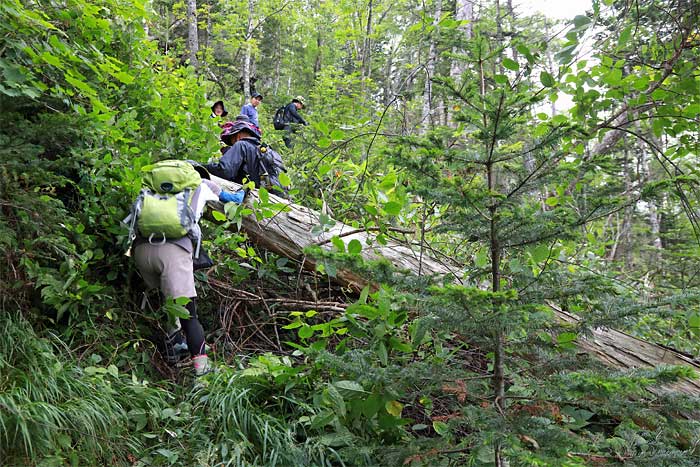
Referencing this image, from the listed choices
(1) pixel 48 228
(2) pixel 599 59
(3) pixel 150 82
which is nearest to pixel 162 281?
(1) pixel 48 228

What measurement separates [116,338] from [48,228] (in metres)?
1.13

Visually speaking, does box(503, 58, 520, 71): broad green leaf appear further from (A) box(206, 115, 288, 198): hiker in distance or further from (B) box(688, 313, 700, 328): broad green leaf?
(A) box(206, 115, 288, 198): hiker in distance

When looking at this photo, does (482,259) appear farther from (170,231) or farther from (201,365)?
(170,231)

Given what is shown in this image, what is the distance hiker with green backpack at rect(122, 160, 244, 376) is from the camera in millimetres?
3957

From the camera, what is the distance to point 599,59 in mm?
3379

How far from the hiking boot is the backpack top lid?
149cm

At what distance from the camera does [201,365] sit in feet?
12.7

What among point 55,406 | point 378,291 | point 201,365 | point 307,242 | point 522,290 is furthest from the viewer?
point 307,242

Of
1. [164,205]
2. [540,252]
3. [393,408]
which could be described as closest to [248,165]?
[164,205]

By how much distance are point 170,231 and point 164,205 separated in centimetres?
24

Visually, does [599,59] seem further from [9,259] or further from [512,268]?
[9,259]

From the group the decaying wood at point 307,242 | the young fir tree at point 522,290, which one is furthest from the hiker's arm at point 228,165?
the young fir tree at point 522,290

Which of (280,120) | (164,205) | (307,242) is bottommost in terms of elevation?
(307,242)

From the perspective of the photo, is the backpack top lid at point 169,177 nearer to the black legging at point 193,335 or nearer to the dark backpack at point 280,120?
the black legging at point 193,335
